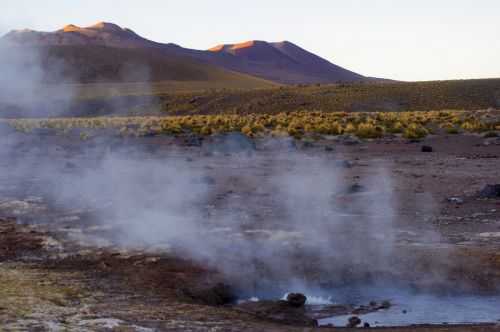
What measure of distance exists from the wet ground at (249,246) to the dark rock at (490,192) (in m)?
0.22

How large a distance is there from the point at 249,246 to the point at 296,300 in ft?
8.99

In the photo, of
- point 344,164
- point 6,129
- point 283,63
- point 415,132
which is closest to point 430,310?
point 344,164

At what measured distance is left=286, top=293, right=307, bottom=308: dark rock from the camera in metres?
7.73

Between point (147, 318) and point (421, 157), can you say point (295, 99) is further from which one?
point (147, 318)

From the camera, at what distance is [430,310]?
7.71m

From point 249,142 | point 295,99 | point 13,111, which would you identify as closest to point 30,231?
point 249,142

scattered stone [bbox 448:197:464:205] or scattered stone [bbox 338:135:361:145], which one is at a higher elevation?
scattered stone [bbox 338:135:361:145]

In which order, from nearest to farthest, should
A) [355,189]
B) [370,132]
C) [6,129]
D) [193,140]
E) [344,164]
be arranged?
[355,189], [344,164], [370,132], [193,140], [6,129]

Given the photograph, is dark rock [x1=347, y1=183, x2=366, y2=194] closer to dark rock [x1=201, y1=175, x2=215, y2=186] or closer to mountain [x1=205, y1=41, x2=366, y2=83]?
dark rock [x1=201, y1=175, x2=215, y2=186]

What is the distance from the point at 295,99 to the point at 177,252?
51.1 meters

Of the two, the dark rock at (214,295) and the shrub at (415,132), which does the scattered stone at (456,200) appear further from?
the shrub at (415,132)

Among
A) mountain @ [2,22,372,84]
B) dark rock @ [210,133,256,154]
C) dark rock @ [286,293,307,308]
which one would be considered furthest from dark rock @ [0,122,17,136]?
mountain @ [2,22,372,84]

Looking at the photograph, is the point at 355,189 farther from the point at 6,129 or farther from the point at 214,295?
the point at 6,129

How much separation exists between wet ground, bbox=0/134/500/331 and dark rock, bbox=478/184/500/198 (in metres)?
0.22
